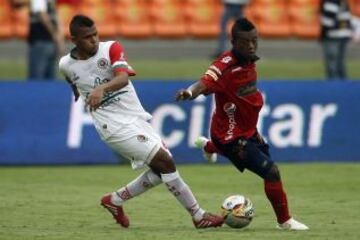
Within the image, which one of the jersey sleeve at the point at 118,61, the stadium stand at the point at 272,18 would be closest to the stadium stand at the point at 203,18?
the stadium stand at the point at 272,18

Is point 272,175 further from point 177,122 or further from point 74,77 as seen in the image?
point 177,122

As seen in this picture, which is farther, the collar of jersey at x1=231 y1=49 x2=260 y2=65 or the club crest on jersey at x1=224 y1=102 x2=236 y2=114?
the club crest on jersey at x1=224 y1=102 x2=236 y2=114

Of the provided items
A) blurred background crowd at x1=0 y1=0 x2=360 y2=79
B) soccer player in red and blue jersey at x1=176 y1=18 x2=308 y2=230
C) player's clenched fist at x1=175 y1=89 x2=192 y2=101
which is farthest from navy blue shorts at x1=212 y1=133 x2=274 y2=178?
blurred background crowd at x1=0 y1=0 x2=360 y2=79

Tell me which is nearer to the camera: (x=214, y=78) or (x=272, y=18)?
(x=214, y=78)

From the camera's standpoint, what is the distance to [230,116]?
11.5 m

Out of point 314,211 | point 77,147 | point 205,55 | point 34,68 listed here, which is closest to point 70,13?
point 205,55

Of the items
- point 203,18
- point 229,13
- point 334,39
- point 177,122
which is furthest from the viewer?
point 203,18

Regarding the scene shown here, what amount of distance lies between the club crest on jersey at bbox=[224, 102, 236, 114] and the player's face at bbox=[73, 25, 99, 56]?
1.35 m

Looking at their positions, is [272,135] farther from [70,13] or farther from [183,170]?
[70,13]

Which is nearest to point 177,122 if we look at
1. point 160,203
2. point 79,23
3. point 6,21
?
point 160,203

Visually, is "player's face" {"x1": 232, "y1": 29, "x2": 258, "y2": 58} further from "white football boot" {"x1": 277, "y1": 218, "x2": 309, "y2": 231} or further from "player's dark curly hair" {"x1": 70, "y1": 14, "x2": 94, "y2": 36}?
"white football boot" {"x1": 277, "y1": 218, "x2": 309, "y2": 231}

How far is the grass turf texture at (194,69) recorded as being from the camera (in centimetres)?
2380

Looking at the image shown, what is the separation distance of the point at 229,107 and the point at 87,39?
149cm

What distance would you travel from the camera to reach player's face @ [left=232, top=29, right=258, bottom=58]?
1120 centimetres
